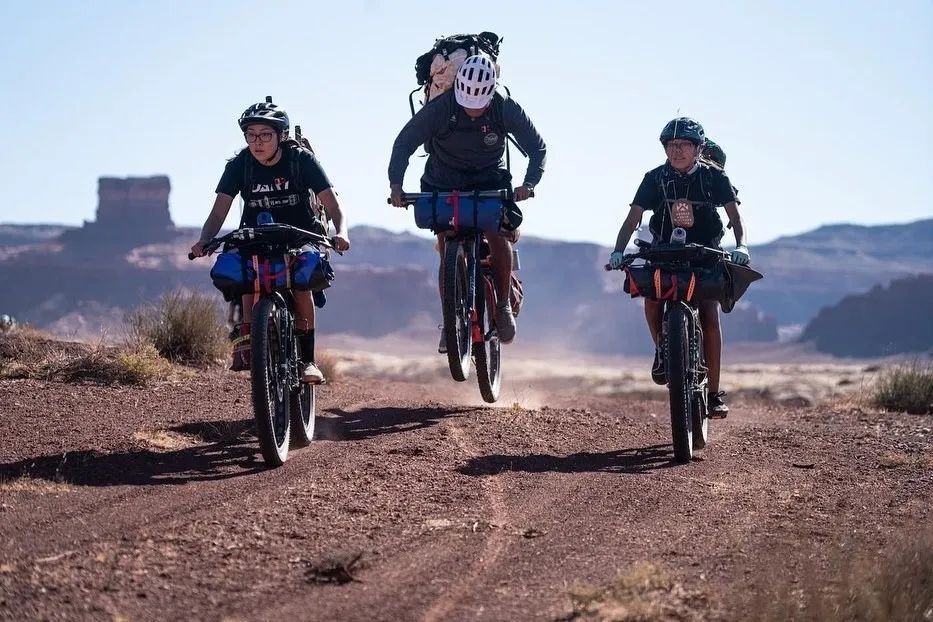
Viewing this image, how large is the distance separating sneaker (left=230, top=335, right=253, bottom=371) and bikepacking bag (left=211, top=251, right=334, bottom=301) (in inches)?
10.6

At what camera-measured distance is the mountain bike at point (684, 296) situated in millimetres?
7230

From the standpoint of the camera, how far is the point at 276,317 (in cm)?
660

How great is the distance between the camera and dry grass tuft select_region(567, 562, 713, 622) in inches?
153

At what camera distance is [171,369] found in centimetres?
1036

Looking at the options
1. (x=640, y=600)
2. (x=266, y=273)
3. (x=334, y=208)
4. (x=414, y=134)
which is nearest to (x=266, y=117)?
(x=334, y=208)

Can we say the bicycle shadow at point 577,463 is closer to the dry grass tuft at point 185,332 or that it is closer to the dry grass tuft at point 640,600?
the dry grass tuft at point 640,600

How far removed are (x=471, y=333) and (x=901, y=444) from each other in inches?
136

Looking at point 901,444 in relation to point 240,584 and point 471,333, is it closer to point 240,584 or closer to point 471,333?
point 471,333

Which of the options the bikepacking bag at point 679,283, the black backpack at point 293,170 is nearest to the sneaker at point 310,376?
the black backpack at point 293,170

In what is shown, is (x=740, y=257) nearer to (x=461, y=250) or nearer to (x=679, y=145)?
(x=679, y=145)

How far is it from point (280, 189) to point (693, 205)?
111 inches

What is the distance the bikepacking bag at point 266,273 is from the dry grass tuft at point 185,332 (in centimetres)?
484

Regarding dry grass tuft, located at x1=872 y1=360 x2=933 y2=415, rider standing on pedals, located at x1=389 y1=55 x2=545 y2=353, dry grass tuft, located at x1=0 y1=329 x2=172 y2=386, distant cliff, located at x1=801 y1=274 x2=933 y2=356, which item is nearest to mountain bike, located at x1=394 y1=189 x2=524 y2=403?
rider standing on pedals, located at x1=389 y1=55 x2=545 y2=353

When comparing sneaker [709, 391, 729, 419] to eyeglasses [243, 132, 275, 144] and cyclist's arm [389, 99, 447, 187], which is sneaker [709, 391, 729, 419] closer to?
cyclist's arm [389, 99, 447, 187]
